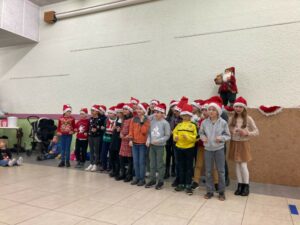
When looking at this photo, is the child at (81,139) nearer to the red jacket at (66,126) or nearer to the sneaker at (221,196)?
the red jacket at (66,126)

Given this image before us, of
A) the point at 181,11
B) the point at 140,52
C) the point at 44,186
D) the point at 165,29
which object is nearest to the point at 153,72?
the point at 140,52

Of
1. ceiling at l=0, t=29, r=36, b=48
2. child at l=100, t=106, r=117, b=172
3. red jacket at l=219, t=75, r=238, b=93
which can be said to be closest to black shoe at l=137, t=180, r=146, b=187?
child at l=100, t=106, r=117, b=172

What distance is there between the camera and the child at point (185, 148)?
11.3 ft

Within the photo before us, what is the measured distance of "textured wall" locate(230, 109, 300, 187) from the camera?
4020mm

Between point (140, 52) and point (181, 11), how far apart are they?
4.28 ft

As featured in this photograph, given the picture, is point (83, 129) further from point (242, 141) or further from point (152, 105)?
point (242, 141)

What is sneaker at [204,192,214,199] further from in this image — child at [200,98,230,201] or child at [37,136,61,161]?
child at [37,136,61,161]

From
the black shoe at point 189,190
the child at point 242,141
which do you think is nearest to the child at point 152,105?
the child at point 242,141

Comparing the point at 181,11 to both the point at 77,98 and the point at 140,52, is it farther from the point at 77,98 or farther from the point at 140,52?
the point at 77,98

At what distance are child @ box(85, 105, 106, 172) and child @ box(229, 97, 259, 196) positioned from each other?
8.28ft

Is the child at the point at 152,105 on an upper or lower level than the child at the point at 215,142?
upper

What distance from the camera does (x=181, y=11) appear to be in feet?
17.8

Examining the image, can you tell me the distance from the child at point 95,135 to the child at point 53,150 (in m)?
1.70

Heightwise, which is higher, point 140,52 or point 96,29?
point 96,29
